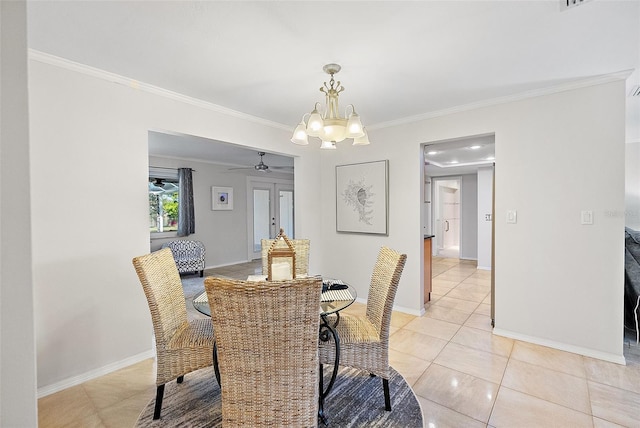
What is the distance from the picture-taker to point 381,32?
1.84 m

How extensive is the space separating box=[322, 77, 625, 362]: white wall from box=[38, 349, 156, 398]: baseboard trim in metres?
3.34

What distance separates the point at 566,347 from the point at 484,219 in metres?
3.73

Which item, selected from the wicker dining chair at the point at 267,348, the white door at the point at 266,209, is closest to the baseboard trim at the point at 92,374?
the wicker dining chair at the point at 267,348

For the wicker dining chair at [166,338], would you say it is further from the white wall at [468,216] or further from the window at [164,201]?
the white wall at [468,216]

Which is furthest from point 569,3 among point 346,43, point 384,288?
point 384,288

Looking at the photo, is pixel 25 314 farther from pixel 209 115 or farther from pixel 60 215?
pixel 209 115

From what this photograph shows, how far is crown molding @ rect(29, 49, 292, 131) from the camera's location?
2080 millimetres

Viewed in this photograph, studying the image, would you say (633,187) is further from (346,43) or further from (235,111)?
(235,111)

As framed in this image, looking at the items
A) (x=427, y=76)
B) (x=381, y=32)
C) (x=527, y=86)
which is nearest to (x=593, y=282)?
(x=527, y=86)

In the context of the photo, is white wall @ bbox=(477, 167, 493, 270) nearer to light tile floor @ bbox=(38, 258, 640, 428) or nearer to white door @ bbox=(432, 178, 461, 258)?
white door @ bbox=(432, 178, 461, 258)

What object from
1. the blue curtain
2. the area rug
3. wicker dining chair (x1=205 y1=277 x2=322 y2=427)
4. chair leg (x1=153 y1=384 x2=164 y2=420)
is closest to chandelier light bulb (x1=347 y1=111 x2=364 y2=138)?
wicker dining chair (x1=205 y1=277 x2=322 y2=427)

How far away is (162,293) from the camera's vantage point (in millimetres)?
1907

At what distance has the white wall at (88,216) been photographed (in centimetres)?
210

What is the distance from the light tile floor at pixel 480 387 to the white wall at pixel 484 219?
3210 mm
